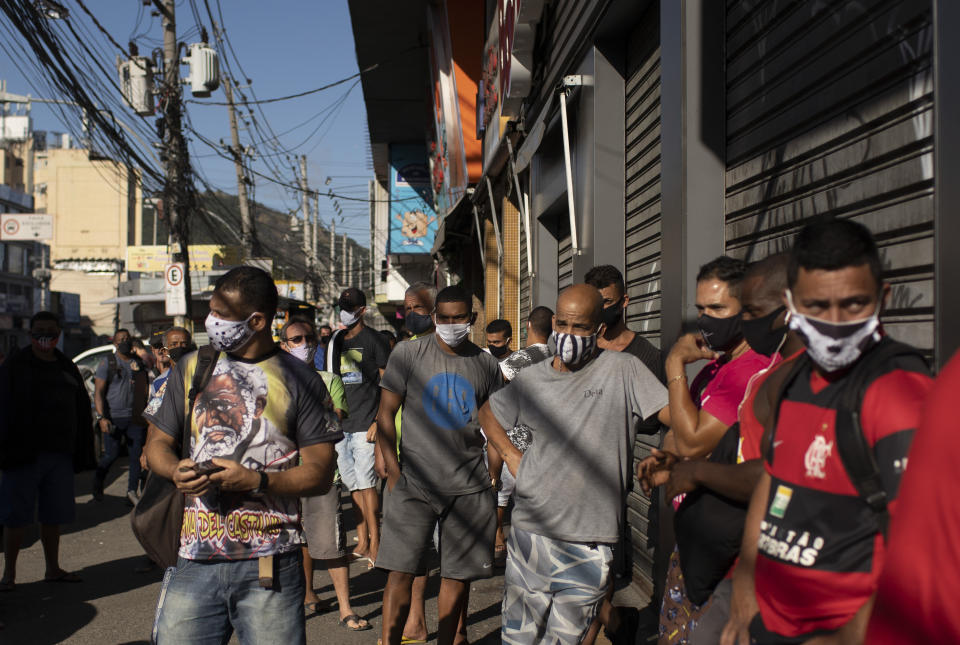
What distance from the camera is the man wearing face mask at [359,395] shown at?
754 centimetres

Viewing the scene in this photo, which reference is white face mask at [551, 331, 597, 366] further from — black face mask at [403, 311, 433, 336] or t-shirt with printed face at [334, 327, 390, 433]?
t-shirt with printed face at [334, 327, 390, 433]

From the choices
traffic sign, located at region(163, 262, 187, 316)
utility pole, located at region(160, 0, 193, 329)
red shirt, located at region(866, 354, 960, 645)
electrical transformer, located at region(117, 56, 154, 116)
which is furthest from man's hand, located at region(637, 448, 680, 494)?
electrical transformer, located at region(117, 56, 154, 116)

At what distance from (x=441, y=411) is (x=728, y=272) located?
214cm

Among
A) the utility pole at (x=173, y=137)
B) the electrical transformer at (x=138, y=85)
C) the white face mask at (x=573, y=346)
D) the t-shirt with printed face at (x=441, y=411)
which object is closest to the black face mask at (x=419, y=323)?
the t-shirt with printed face at (x=441, y=411)

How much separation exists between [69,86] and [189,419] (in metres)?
8.10

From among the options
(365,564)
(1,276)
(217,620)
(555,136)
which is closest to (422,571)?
(217,620)

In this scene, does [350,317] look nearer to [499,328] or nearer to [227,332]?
[499,328]

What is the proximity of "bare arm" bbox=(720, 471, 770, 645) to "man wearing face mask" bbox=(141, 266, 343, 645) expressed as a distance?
155 centimetres

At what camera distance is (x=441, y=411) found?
5004mm

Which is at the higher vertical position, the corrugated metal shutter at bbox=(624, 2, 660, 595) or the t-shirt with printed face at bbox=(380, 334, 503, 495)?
the corrugated metal shutter at bbox=(624, 2, 660, 595)

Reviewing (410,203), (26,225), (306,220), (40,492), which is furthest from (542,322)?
(306,220)

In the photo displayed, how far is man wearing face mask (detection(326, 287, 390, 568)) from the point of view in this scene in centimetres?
754

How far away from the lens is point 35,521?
23.5 ft

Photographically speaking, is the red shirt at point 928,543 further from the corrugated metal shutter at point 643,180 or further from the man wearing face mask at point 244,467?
the corrugated metal shutter at point 643,180
